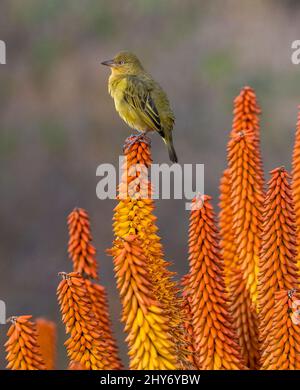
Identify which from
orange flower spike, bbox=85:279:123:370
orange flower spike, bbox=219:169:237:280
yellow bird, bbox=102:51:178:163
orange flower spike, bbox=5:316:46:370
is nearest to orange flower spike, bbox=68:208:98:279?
orange flower spike, bbox=85:279:123:370

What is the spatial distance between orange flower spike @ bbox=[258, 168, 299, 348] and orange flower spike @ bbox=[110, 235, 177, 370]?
0.38 metres

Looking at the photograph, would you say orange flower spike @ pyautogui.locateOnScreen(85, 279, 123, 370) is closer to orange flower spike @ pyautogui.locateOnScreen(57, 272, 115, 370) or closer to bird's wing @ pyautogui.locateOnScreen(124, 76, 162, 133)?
orange flower spike @ pyautogui.locateOnScreen(57, 272, 115, 370)

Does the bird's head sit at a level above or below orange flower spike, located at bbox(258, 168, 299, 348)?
above

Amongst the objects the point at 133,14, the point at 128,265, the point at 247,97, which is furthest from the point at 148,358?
the point at 133,14

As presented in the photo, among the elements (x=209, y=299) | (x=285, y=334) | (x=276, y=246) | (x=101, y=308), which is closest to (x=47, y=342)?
(x=101, y=308)

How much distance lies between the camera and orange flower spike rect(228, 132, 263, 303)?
12.4 ft

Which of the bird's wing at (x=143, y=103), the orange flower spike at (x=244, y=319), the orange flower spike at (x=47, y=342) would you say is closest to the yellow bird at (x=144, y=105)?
the bird's wing at (x=143, y=103)

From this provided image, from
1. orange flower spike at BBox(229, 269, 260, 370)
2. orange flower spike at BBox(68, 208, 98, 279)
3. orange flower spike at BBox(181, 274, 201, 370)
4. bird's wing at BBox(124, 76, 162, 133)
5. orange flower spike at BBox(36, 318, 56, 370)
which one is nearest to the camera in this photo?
orange flower spike at BBox(181, 274, 201, 370)

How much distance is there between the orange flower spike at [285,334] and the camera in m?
2.84

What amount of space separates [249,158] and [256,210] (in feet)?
0.66

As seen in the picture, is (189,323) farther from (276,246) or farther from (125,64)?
(125,64)

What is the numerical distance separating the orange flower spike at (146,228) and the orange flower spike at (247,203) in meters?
0.36

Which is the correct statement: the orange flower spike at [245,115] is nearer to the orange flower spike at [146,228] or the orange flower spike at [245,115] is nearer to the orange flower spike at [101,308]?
the orange flower spike at [146,228]

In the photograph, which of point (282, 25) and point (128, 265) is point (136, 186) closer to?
point (128, 265)
